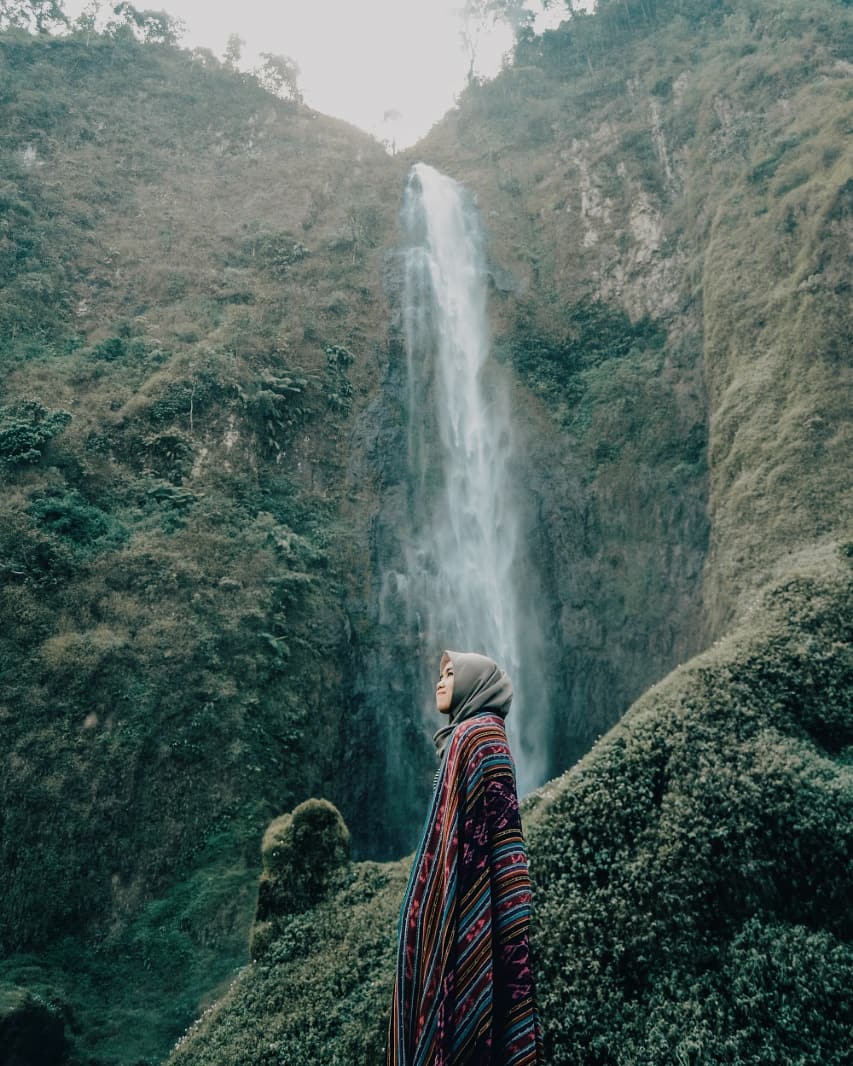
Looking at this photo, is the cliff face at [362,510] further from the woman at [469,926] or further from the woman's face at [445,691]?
the woman's face at [445,691]

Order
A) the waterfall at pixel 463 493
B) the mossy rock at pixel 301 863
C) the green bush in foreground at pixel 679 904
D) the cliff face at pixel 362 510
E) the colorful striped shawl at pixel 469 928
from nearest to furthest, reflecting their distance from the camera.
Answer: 1. the colorful striped shawl at pixel 469 928
2. the green bush in foreground at pixel 679 904
3. the cliff face at pixel 362 510
4. the mossy rock at pixel 301 863
5. the waterfall at pixel 463 493

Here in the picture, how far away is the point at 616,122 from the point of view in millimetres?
23453

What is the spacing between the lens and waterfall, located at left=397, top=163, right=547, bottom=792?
1466 cm

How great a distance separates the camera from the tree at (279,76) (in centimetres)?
2805

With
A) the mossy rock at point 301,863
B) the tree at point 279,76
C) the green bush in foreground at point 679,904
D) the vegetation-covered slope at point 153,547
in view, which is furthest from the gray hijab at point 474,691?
the tree at point 279,76

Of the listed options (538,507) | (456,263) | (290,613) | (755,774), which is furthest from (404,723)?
(456,263)

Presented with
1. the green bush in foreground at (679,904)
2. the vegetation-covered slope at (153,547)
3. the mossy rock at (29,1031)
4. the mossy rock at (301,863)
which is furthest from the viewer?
the vegetation-covered slope at (153,547)

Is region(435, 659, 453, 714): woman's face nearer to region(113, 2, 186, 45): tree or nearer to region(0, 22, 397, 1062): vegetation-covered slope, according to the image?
region(0, 22, 397, 1062): vegetation-covered slope

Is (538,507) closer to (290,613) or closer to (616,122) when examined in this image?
(290,613)

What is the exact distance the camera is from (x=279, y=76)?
2820 cm

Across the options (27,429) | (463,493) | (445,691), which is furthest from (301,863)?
(463,493)

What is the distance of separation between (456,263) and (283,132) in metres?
11.2

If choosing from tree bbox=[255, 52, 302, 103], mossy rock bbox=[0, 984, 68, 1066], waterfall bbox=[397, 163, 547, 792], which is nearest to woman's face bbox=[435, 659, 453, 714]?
mossy rock bbox=[0, 984, 68, 1066]

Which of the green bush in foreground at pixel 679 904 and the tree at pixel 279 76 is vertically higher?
the tree at pixel 279 76
